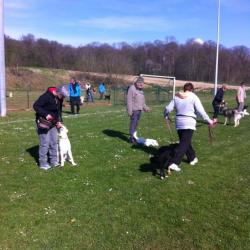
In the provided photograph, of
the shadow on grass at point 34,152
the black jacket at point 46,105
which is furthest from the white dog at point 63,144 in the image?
the shadow on grass at point 34,152

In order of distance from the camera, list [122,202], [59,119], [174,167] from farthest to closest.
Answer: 1. [59,119]
2. [174,167]
3. [122,202]

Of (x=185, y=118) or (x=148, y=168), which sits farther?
(x=148, y=168)

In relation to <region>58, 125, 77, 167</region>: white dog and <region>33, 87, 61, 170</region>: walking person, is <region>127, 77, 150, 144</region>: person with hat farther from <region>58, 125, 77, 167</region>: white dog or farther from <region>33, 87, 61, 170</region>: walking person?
<region>33, 87, 61, 170</region>: walking person

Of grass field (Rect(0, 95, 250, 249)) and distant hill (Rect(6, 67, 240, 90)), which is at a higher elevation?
distant hill (Rect(6, 67, 240, 90))

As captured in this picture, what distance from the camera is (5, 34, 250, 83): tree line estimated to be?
287 feet

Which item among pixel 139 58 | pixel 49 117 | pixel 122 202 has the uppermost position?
pixel 139 58

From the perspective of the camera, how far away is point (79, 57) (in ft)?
313

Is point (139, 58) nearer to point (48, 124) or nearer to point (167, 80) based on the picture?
point (167, 80)

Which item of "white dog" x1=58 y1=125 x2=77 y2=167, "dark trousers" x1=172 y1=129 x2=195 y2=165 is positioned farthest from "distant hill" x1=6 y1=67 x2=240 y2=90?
"dark trousers" x1=172 y1=129 x2=195 y2=165

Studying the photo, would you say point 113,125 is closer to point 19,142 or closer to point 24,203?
point 19,142

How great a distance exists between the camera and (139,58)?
4274 inches

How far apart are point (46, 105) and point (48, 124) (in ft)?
1.34

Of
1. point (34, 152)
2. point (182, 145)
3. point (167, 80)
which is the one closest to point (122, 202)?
point (182, 145)

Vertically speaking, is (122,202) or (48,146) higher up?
(48,146)
